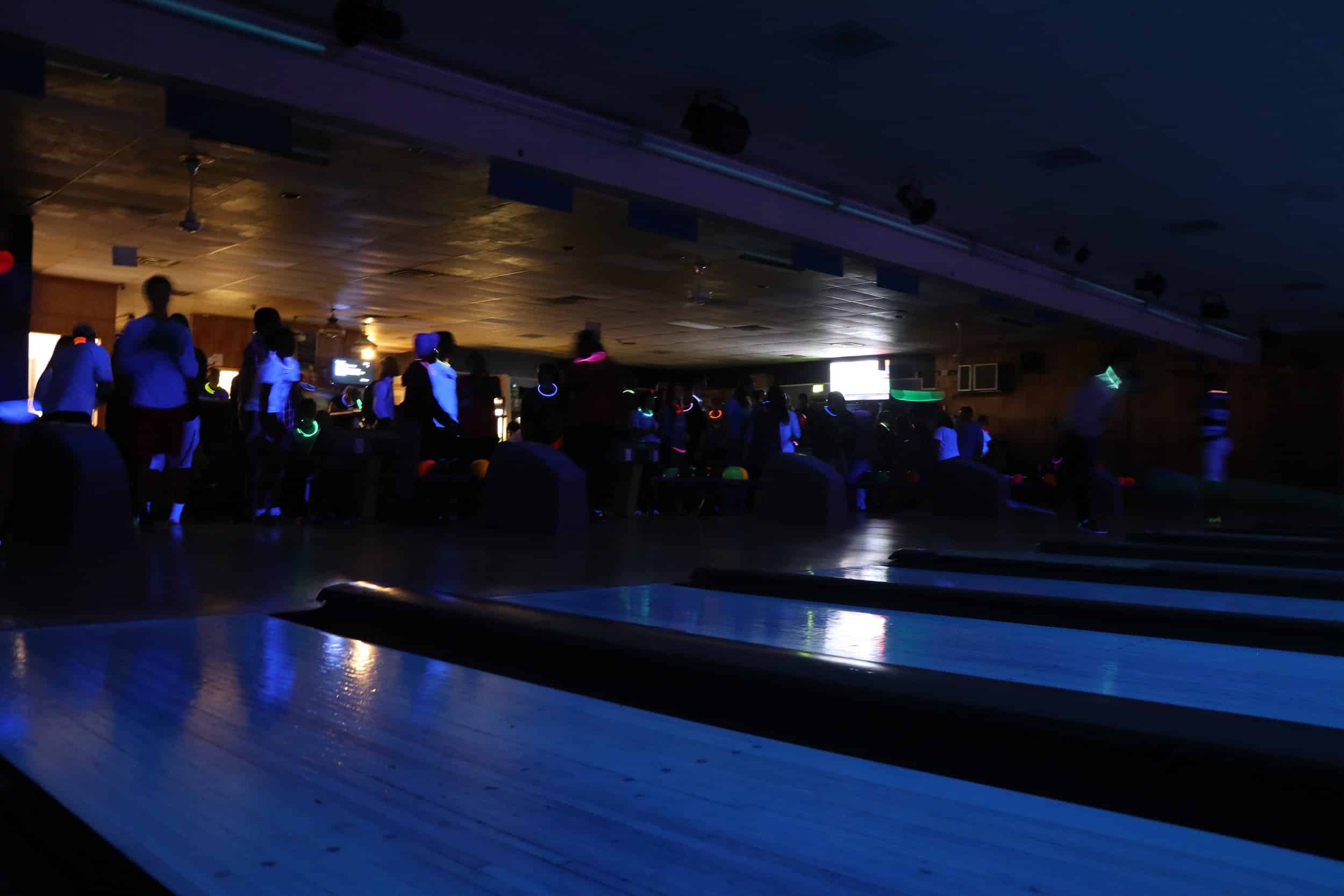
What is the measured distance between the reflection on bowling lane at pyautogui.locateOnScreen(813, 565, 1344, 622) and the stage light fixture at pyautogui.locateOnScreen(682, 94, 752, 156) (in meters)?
4.58

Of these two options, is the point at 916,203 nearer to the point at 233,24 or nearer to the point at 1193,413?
the point at 233,24

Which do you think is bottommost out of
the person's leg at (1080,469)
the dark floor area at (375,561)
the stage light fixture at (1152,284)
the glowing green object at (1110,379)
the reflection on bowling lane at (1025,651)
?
the dark floor area at (375,561)

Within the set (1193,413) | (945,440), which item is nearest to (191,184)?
(945,440)

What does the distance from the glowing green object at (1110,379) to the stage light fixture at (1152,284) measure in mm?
7476

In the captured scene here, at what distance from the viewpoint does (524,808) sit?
1359 mm

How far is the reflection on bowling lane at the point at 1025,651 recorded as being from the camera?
2.20m

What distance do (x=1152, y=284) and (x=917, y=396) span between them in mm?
8492

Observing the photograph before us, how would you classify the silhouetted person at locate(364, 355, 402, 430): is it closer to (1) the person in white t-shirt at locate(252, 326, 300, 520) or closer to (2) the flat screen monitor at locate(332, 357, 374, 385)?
(1) the person in white t-shirt at locate(252, 326, 300, 520)

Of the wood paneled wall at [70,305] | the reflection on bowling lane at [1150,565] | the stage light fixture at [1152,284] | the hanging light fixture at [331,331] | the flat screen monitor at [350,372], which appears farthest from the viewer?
the flat screen monitor at [350,372]

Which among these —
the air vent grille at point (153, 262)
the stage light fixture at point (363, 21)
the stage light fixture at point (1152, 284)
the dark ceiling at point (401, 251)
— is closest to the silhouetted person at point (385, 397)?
the dark ceiling at point (401, 251)

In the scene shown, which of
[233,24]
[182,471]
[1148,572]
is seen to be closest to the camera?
[1148,572]

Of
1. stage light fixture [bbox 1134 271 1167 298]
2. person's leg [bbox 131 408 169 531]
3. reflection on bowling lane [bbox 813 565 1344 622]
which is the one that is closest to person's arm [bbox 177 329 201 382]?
person's leg [bbox 131 408 169 531]

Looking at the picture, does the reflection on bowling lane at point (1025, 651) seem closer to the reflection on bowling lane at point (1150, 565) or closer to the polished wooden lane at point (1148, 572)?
the polished wooden lane at point (1148, 572)

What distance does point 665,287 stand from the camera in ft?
47.9
